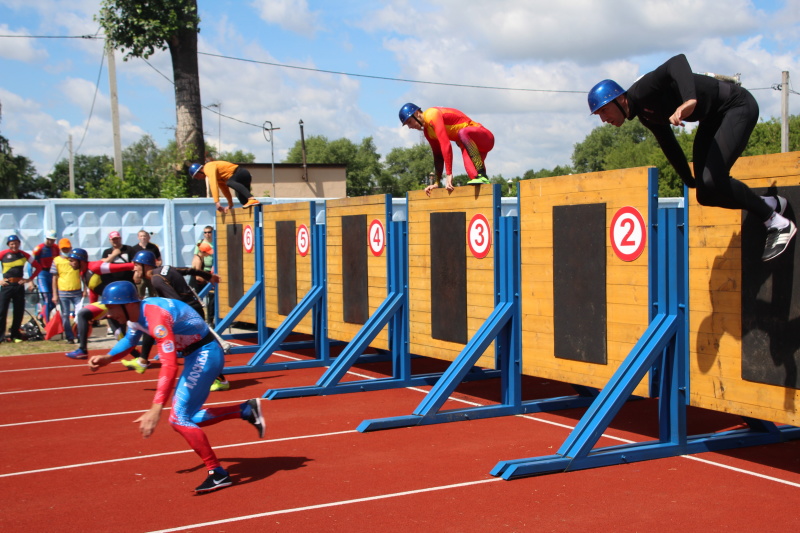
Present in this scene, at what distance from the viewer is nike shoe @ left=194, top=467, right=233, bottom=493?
6125 mm

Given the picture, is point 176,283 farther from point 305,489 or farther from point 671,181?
point 671,181

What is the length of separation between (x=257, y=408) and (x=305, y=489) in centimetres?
82

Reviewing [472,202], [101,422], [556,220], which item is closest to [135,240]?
[101,422]

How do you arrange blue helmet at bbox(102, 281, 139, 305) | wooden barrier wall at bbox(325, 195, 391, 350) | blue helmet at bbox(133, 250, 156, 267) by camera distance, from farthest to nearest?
wooden barrier wall at bbox(325, 195, 391, 350) → blue helmet at bbox(133, 250, 156, 267) → blue helmet at bbox(102, 281, 139, 305)

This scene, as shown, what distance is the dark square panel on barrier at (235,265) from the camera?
15.4 m

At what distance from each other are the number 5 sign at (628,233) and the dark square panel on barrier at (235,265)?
30.6 ft

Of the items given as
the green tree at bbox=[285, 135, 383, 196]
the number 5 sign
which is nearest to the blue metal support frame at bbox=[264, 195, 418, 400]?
the number 5 sign

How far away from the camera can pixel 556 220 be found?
8.09 meters

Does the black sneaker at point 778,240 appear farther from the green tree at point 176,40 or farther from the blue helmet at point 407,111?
the green tree at point 176,40

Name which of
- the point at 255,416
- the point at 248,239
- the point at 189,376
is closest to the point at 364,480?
the point at 255,416

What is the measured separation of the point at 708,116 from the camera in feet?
19.9

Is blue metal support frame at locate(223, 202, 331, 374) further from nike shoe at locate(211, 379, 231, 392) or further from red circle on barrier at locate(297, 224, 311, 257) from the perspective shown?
nike shoe at locate(211, 379, 231, 392)

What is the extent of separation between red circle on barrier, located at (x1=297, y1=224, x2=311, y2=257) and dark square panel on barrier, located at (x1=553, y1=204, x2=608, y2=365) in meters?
5.77

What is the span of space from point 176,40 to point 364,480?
19.0 m
